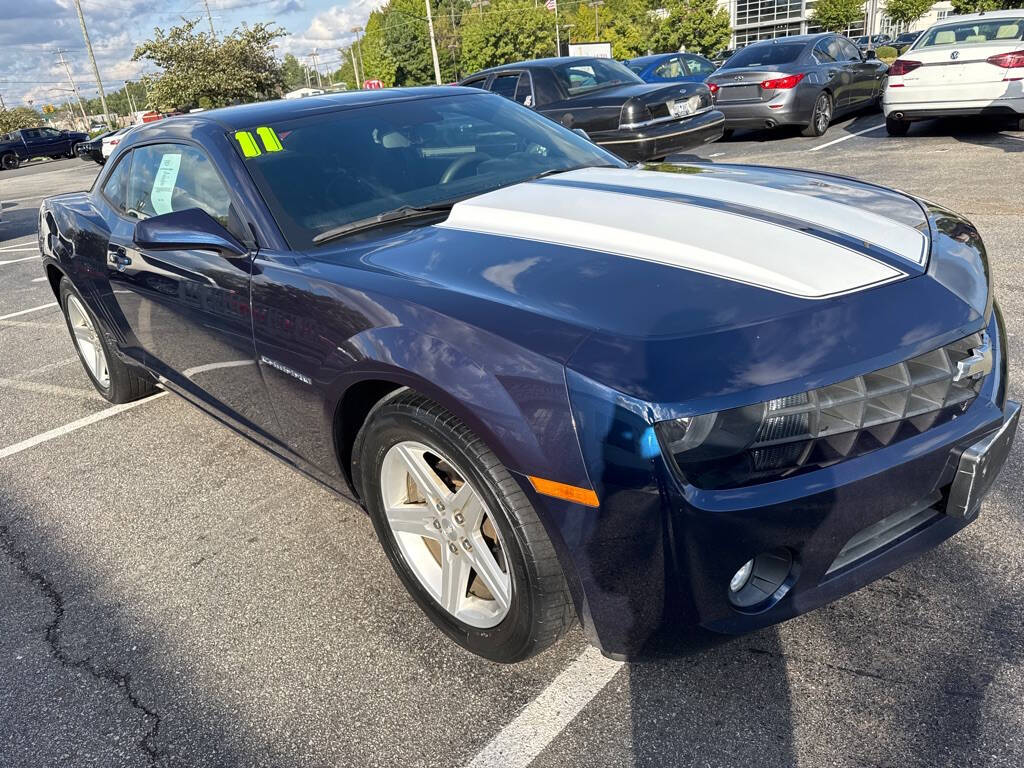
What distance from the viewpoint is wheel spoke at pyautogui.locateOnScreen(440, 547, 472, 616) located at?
2.20 meters

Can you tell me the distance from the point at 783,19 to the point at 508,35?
22.1 metres

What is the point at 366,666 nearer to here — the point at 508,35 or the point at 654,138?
the point at 654,138

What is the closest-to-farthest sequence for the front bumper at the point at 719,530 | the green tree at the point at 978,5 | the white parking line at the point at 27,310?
1. the front bumper at the point at 719,530
2. the white parking line at the point at 27,310
3. the green tree at the point at 978,5

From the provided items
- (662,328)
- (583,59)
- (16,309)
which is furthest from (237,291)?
(583,59)

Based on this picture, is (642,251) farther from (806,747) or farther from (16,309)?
(16,309)

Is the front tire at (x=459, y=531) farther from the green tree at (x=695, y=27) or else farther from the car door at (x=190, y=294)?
the green tree at (x=695, y=27)

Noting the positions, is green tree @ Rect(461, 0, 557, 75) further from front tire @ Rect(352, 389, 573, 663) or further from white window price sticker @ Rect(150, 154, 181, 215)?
front tire @ Rect(352, 389, 573, 663)

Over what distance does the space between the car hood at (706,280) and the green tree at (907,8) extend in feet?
185

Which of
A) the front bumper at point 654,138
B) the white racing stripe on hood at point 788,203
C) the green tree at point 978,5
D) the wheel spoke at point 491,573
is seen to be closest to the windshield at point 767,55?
the front bumper at point 654,138

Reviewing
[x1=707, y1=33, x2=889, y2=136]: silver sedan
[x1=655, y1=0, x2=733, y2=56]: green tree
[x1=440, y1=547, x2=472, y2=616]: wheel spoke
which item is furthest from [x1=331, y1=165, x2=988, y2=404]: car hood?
[x1=655, y1=0, x2=733, y2=56]: green tree

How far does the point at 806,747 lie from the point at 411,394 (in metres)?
1.27

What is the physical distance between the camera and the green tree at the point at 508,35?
57312mm

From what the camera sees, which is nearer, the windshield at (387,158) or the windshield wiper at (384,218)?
the windshield wiper at (384,218)

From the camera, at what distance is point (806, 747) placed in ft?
6.02
